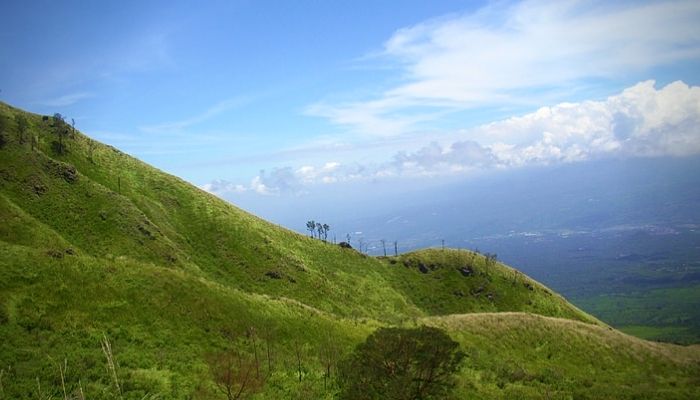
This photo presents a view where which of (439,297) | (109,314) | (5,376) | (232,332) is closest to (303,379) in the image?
(232,332)

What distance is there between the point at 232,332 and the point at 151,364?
8.74 meters

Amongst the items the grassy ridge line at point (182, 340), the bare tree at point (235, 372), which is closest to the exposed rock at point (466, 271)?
the grassy ridge line at point (182, 340)

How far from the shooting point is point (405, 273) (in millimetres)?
148625

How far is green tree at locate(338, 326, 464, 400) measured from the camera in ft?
96.7

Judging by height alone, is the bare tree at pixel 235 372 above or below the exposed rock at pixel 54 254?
below

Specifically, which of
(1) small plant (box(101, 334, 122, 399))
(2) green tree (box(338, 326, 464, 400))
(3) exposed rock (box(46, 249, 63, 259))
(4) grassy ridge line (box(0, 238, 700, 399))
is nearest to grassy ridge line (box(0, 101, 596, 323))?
(4) grassy ridge line (box(0, 238, 700, 399))

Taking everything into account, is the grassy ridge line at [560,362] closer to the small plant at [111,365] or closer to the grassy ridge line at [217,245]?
the grassy ridge line at [217,245]

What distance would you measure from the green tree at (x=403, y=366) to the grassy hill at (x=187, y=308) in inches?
106

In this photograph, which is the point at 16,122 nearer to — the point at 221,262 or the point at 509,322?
the point at 221,262

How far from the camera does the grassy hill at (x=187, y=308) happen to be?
29.5 meters

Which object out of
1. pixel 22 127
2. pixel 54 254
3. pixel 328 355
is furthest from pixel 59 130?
pixel 328 355

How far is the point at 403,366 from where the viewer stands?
30109 millimetres

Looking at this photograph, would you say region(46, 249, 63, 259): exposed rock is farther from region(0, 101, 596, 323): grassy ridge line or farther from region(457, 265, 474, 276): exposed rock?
region(457, 265, 474, 276): exposed rock

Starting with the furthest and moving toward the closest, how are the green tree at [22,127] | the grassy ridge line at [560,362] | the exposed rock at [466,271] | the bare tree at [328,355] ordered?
the exposed rock at [466,271], the green tree at [22,127], the grassy ridge line at [560,362], the bare tree at [328,355]
